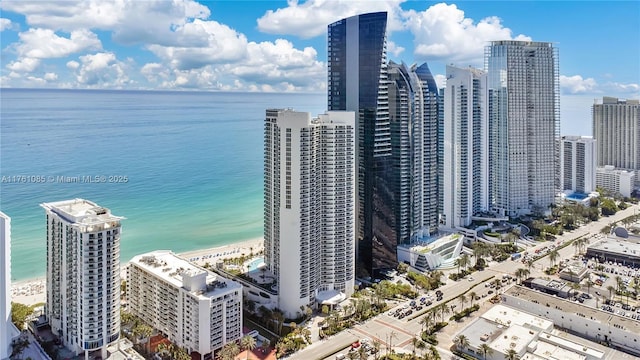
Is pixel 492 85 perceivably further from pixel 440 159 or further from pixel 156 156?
pixel 156 156

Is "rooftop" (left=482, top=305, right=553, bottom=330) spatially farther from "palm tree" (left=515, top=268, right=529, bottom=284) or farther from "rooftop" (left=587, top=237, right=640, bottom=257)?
"rooftop" (left=587, top=237, right=640, bottom=257)

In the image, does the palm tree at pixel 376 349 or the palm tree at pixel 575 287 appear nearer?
the palm tree at pixel 376 349

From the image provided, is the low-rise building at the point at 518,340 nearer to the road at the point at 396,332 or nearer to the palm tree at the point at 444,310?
the road at the point at 396,332

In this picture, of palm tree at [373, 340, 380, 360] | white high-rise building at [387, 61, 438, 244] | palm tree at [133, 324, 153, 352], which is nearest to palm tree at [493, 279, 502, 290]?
white high-rise building at [387, 61, 438, 244]

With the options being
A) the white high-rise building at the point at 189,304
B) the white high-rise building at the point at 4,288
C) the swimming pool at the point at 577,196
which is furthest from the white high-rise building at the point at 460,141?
the white high-rise building at the point at 4,288

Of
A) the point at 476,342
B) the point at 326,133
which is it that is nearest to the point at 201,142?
the point at 326,133
